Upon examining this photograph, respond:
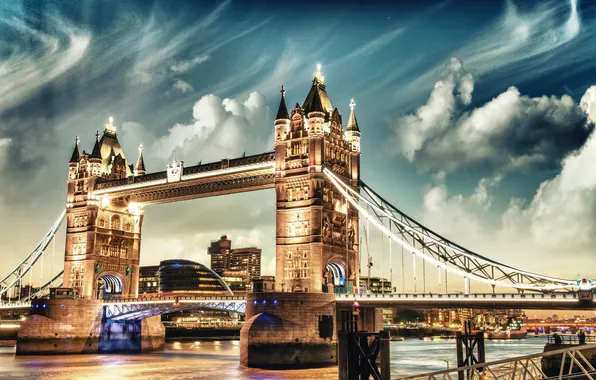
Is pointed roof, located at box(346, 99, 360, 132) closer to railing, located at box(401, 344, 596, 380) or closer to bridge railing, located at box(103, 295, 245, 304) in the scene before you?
bridge railing, located at box(103, 295, 245, 304)

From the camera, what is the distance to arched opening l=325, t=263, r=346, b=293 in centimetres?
6706

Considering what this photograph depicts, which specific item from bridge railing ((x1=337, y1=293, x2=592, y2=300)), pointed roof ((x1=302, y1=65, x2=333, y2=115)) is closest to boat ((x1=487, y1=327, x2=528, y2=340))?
pointed roof ((x1=302, y1=65, x2=333, y2=115))

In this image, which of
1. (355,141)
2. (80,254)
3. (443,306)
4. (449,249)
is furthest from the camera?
(80,254)

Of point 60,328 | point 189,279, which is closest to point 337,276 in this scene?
point 60,328

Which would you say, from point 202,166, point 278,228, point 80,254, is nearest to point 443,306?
point 278,228

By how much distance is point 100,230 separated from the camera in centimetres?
8512

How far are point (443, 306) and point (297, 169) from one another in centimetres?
1945

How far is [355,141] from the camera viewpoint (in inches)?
2805

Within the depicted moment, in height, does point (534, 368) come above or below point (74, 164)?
below

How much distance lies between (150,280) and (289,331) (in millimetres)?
Answer: 126365

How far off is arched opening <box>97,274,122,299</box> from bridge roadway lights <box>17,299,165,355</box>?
657 cm

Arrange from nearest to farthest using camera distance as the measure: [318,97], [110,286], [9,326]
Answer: [318,97], [110,286], [9,326]

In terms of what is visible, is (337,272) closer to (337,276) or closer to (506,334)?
(337,276)

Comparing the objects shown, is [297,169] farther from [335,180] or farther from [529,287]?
[529,287]
